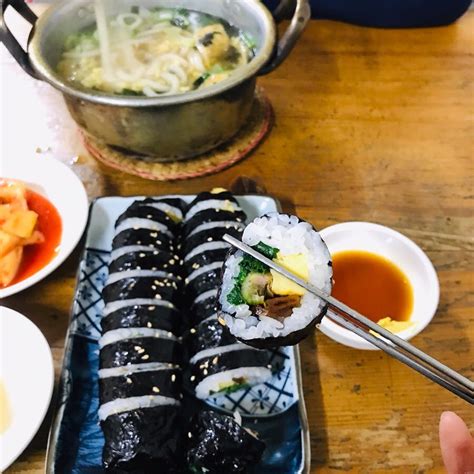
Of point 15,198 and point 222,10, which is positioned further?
point 222,10

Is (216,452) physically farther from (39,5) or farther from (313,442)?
(39,5)

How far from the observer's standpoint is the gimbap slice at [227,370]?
5.24 ft

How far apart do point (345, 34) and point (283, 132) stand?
81cm

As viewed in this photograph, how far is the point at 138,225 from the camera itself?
1.85 metres

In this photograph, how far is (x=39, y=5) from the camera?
2.79m

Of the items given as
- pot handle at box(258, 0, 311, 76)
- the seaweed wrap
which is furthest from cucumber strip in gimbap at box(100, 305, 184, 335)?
pot handle at box(258, 0, 311, 76)

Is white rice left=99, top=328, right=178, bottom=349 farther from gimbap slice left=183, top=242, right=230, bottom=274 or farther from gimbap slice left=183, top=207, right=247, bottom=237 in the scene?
gimbap slice left=183, top=207, right=247, bottom=237

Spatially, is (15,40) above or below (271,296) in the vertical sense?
above

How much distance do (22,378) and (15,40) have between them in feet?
3.73

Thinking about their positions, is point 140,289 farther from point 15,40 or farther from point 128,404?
point 15,40

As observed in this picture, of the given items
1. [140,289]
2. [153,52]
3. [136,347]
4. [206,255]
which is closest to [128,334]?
[136,347]

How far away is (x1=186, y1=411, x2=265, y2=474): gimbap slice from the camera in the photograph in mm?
1440

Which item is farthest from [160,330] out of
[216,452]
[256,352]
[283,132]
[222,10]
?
[222,10]

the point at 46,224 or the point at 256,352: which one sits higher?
the point at 46,224
